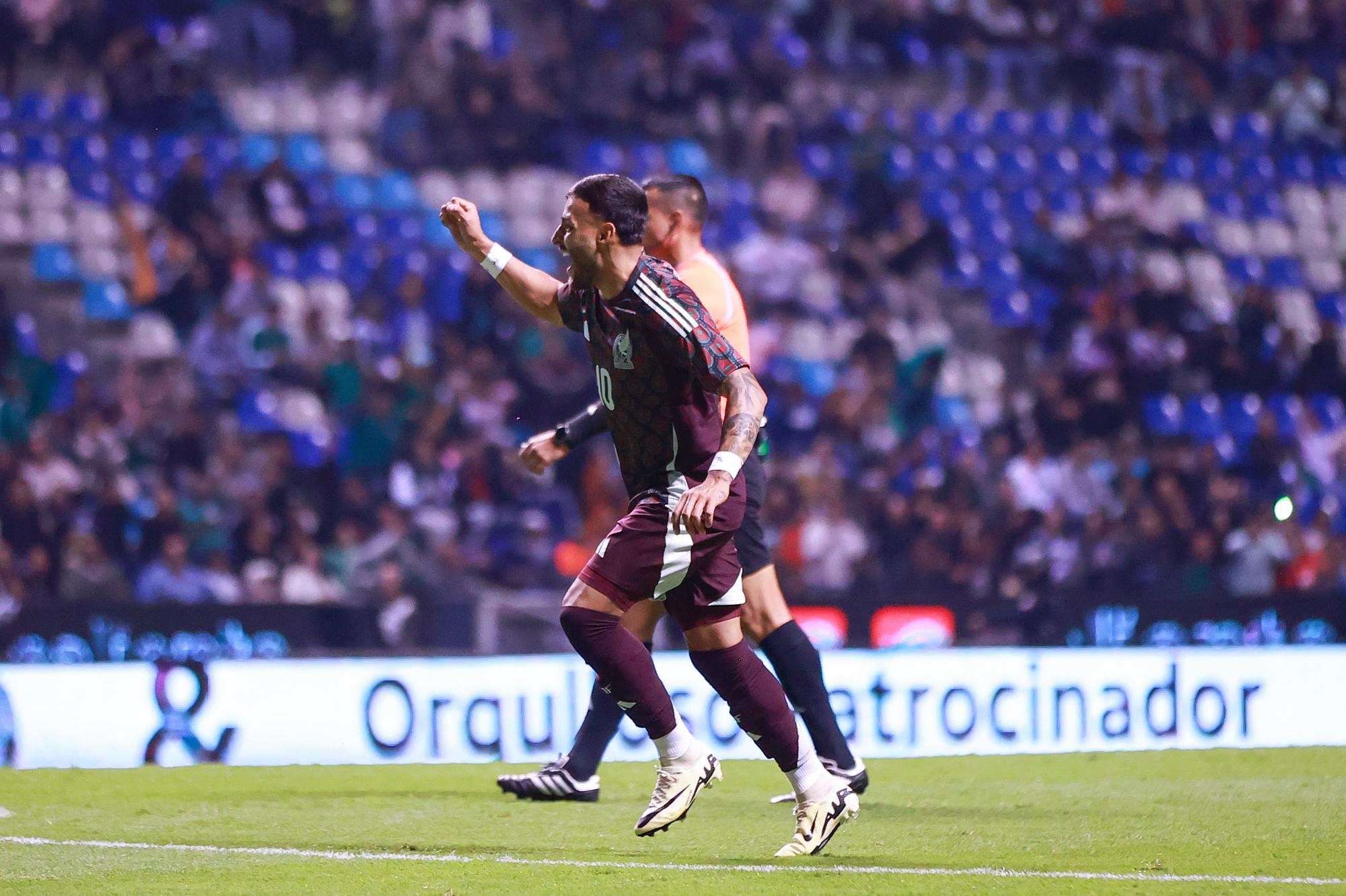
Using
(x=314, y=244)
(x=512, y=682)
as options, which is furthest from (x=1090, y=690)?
(x=314, y=244)

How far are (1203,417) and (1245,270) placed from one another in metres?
2.56

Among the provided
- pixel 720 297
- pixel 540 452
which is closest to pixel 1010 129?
pixel 720 297

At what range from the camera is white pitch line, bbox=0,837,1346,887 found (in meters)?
4.66

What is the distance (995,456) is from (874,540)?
1.73 m

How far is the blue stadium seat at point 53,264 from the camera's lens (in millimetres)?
13938

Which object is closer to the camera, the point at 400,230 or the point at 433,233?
the point at 400,230

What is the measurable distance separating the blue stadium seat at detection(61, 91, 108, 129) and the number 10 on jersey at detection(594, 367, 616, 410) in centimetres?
1077

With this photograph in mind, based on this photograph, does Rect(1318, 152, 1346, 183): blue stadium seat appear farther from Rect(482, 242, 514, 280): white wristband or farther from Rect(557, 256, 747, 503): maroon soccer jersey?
Rect(557, 256, 747, 503): maroon soccer jersey

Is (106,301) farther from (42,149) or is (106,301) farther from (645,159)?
(645,159)

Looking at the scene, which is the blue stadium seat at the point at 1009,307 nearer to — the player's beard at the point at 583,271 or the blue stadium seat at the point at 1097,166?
the blue stadium seat at the point at 1097,166

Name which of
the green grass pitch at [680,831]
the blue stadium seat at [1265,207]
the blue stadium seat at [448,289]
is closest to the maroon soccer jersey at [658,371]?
the green grass pitch at [680,831]

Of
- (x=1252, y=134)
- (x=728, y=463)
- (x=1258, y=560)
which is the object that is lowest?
(x=1258, y=560)

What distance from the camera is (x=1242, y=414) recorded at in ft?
51.4

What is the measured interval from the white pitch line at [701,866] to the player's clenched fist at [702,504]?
0.95 metres
